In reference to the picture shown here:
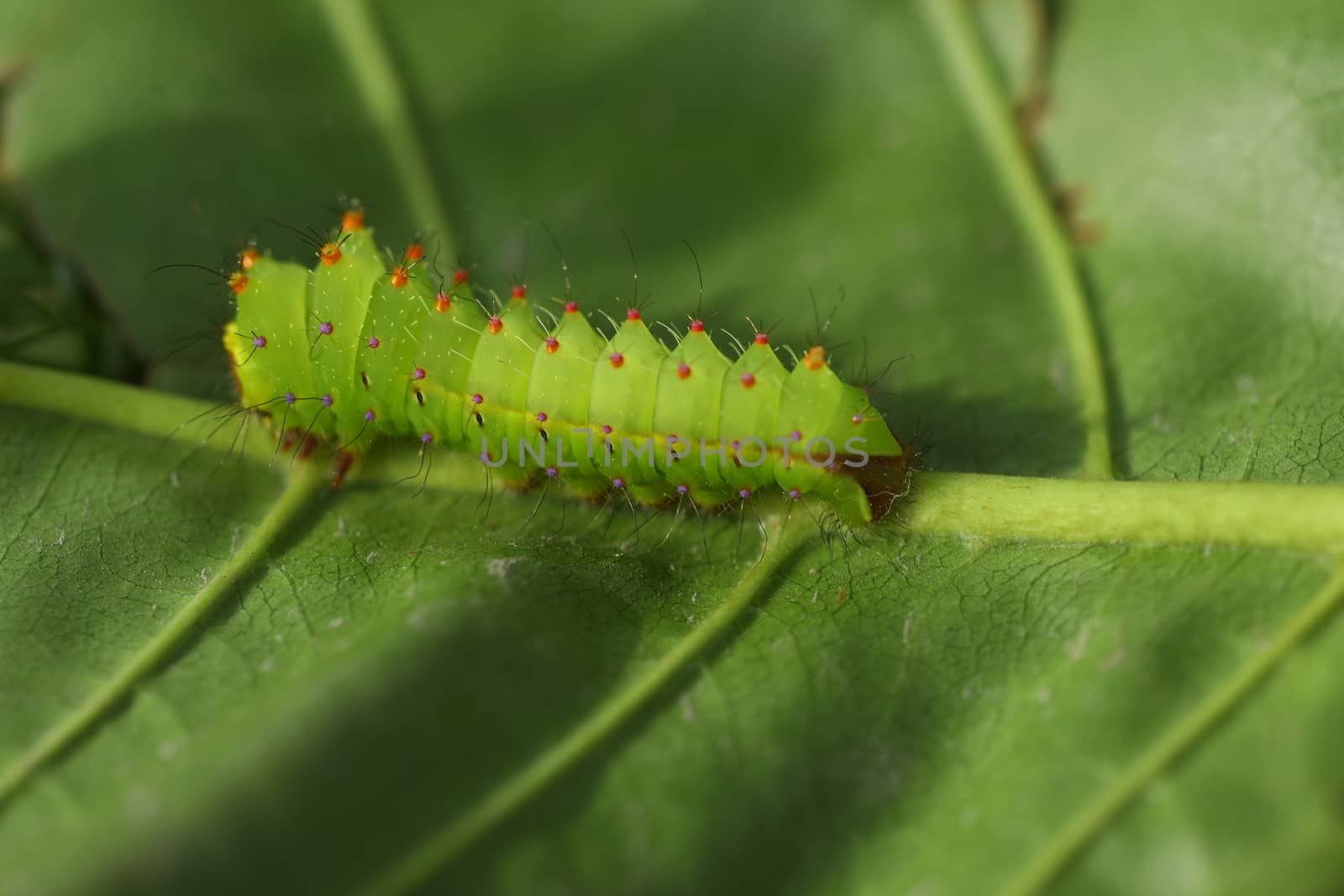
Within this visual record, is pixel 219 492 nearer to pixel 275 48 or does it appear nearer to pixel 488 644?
pixel 488 644

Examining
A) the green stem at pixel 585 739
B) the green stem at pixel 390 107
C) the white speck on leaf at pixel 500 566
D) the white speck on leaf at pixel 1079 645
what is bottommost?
the white speck on leaf at pixel 1079 645

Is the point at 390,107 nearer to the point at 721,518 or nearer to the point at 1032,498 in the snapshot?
the point at 721,518

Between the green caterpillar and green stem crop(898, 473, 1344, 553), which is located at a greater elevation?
the green caterpillar

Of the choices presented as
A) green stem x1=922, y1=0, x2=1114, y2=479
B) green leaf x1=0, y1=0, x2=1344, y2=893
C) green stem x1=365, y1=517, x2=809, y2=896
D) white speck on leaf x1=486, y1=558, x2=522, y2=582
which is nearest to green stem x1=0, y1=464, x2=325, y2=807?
green leaf x1=0, y1=0, x2=1344, y2=893

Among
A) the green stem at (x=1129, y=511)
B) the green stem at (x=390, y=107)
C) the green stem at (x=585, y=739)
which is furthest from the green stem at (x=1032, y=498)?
the green stem at (x=390, y=107)

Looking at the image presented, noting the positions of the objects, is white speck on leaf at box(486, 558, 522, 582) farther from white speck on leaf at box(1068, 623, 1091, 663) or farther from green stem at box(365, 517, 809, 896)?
white speck on leaf at box(1068, 623, 1091, 663)

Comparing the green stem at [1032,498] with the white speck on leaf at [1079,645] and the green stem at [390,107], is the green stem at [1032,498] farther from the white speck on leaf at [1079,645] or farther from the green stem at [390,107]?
the green stem at [390,107]

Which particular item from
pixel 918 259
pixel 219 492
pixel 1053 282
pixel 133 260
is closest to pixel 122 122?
pixel 133 260
